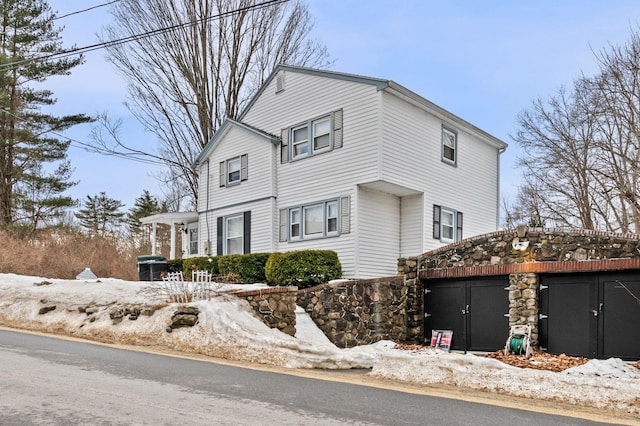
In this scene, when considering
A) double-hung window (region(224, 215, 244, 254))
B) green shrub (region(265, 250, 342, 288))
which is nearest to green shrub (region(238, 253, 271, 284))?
green shrub (region(265, 250, 342, 288))

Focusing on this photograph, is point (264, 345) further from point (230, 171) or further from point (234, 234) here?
point (230, 171)

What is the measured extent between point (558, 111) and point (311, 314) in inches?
697

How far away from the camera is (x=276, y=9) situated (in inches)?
1046

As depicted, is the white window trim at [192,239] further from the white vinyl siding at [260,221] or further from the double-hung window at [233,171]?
the double-hung window at [233,171]

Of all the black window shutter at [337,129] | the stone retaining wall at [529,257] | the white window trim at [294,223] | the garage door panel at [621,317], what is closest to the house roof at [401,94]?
the black window shutter at [337,129]

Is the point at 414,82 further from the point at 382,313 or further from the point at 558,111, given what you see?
the point at 382,313

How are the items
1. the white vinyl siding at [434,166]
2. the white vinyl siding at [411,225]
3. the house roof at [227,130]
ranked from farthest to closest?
the house roof at [227,130] → the white vinyl siding at [411,225] → the white vinyl siding at [434,166]

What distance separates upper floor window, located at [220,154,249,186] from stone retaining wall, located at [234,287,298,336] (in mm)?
8286

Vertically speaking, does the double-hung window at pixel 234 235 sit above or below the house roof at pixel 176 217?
below

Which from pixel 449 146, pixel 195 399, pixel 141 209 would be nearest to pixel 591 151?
pixel 449 146

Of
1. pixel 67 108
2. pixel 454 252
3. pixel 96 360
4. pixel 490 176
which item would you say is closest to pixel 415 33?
pixel 454 252

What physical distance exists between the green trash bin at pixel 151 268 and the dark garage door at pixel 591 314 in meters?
13.2

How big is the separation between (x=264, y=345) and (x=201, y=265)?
32.9ft

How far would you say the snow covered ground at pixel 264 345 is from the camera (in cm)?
760
